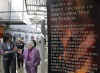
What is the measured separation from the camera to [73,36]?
149 cm

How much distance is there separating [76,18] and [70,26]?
0.07 m

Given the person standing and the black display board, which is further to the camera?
the person standing

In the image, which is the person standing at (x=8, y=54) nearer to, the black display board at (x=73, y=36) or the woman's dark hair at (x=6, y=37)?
the woman's dark hair at (x=6, y=37)

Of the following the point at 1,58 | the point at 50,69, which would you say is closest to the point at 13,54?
the point at 1,58

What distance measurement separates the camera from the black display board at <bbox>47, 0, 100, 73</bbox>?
142 centimetres

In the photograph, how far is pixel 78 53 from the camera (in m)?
1.48

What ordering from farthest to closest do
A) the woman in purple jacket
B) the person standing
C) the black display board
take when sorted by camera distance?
1. the person standing
2. the woman in purple jacket
3. the black display board

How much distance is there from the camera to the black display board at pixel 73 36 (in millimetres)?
1416

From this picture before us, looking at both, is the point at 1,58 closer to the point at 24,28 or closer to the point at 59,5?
the point at 24,28

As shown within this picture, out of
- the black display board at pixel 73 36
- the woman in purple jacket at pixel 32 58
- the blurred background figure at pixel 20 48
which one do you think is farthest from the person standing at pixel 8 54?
the black display board at pixel 73 36

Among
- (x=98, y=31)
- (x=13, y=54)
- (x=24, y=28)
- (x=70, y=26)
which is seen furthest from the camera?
(x=24, y=28)

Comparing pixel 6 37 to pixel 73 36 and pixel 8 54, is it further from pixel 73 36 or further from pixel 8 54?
pixel 73 36

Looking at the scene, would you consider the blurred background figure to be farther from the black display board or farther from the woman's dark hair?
the black display board

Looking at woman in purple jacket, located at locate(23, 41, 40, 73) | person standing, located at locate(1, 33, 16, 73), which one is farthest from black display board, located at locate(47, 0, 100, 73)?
person standing, located at locate(1, 33, 16, 73)
